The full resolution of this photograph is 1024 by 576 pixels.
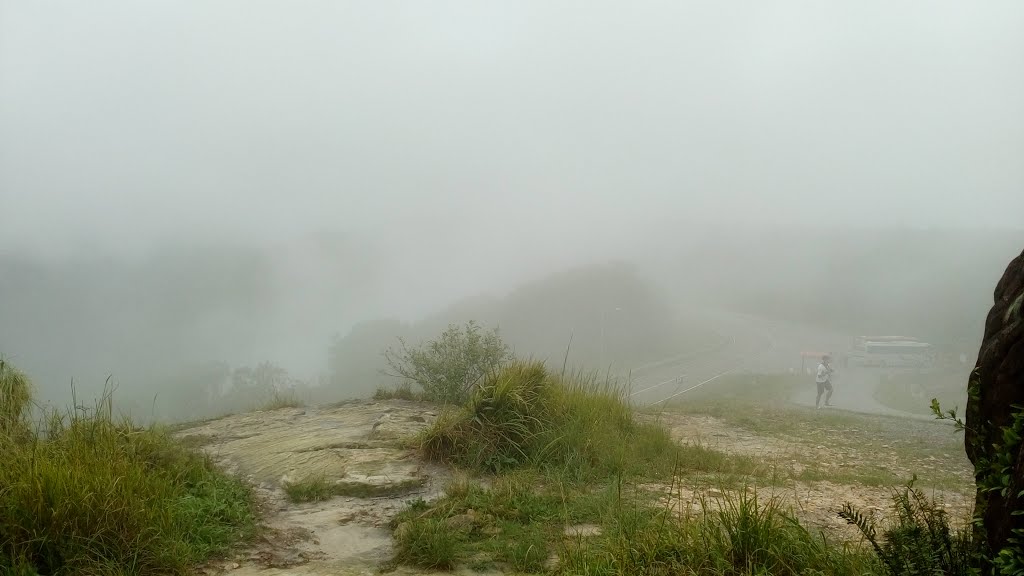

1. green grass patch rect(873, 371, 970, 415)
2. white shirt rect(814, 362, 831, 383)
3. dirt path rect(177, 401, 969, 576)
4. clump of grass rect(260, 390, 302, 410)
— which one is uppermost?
clump of grass rect(260, 390, 302, 410)

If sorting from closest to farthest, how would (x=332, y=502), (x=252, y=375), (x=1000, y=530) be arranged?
(x=1000, y=530) → (x=332, y=502) → (x=252, y=375)

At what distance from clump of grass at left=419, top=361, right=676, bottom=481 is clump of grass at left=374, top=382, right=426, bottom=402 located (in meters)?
4.42

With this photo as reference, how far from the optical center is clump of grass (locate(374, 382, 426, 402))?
13040mm

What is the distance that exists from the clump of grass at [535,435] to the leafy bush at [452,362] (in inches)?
155

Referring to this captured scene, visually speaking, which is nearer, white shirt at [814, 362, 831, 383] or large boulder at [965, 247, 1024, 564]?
large boulder at [965, 247, 1024, 564]

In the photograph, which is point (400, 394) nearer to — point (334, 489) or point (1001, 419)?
point (334, 489)

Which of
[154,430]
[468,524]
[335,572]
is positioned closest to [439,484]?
[468,524]

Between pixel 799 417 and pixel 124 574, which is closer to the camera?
pixel 124 574

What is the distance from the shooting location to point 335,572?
4.84m

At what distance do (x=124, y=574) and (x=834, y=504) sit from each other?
6.67m

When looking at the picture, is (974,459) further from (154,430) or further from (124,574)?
(154,430)

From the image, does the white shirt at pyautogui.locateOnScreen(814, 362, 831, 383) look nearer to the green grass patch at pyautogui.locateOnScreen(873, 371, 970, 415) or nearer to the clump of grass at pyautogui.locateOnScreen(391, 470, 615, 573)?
the green grass patch at pyautogui.locateOnScreen(873, 371, 970, 415)

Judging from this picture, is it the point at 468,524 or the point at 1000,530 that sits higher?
the point at 1000,530

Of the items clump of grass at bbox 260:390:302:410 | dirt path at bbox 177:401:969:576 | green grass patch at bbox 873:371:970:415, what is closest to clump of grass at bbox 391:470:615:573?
dirt path at bbox 177:401:969:576
